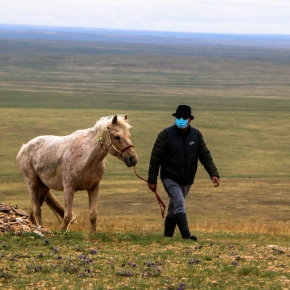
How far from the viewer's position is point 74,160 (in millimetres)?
9438

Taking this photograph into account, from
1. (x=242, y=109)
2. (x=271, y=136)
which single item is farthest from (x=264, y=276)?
(x=242, y=109)

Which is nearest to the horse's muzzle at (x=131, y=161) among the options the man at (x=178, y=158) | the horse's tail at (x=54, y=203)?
the man at (x=178, y=158)

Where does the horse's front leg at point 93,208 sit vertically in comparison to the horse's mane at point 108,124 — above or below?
below

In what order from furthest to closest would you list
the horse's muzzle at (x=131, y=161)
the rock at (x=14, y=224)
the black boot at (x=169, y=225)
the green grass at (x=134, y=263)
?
the black boot at (x=169, y=225) < the horse's muzzle at (x=131, y=161) < the rock at (x=14, y=224) < the green grass at (x=134, y=263)

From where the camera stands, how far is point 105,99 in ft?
223

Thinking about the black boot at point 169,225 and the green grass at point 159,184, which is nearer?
the green grass at point 159,184

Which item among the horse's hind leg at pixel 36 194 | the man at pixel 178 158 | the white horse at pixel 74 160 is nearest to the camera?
the man at pixel 178 158

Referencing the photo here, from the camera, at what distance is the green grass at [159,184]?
21.8ft

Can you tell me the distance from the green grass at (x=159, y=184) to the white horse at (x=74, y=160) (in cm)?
52

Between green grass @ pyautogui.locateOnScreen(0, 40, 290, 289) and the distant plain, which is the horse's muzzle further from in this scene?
the distant plain

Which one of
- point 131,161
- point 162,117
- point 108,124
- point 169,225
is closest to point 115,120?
point 108,124

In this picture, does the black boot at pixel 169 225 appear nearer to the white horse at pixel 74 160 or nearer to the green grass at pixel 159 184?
the green grass at pixel 159 184

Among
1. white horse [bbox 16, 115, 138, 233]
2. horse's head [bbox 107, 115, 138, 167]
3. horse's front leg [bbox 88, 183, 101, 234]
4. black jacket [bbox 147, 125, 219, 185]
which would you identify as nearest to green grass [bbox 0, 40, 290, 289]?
horse's front leg [bbox 88, 183, 101, 234]

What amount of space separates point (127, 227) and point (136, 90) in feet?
224
